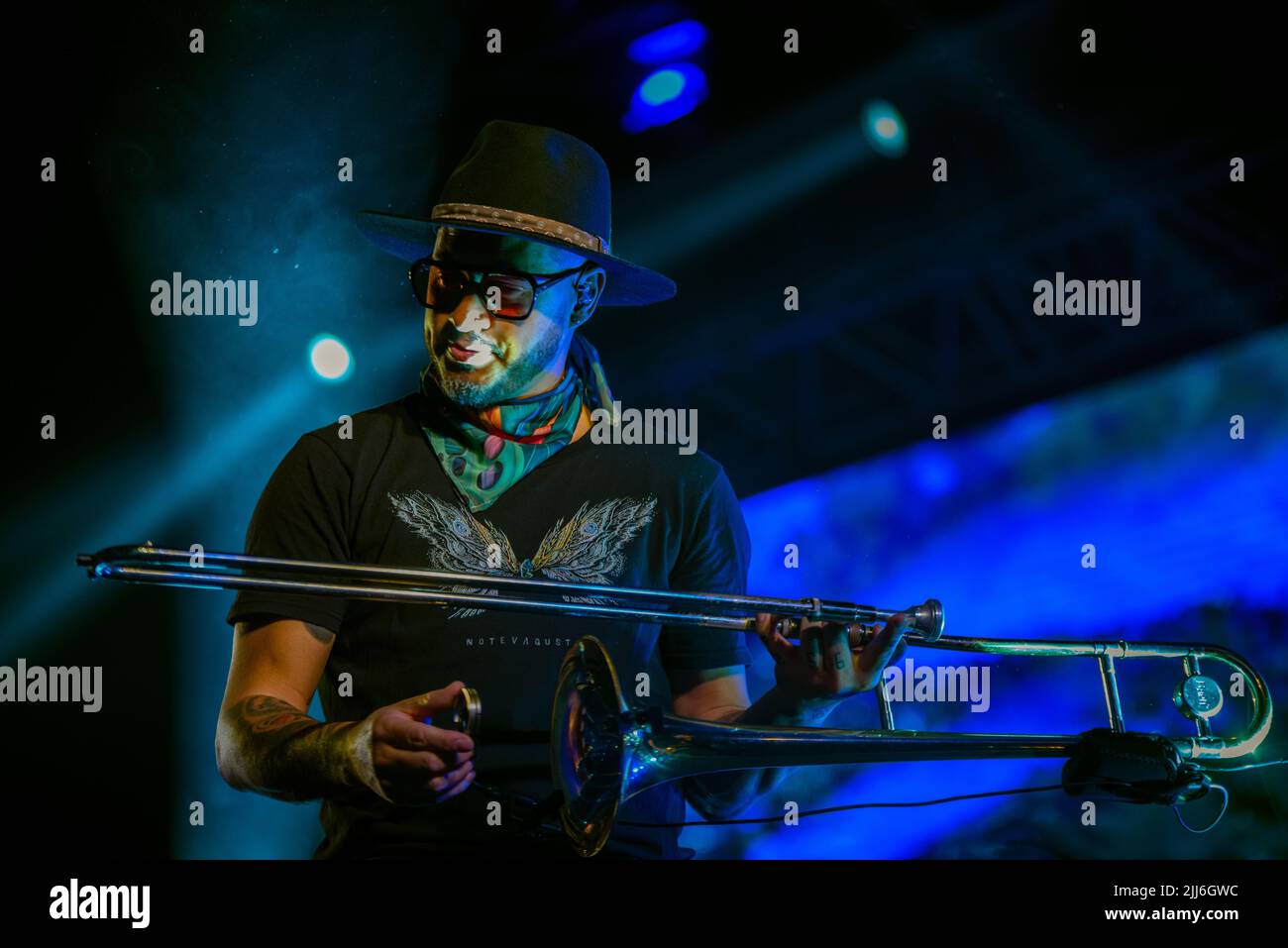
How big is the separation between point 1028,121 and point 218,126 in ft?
9.25

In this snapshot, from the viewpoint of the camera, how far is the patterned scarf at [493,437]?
348 cm

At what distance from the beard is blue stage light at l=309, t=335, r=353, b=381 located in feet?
2.49

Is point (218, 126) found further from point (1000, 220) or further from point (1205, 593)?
point (1205, 593)

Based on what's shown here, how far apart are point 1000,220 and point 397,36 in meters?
2.23

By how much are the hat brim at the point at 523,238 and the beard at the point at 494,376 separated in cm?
26

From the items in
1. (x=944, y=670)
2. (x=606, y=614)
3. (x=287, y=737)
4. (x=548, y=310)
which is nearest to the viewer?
(x=287, y=737)

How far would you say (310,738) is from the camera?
113 inches

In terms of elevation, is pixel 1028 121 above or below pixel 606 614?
above

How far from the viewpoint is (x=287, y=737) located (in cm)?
292

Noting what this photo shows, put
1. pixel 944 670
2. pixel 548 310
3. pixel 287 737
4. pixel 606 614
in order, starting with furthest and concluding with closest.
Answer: pixel 944 670 → pixel 548 310 → pixel 606 614 → pixel 287 737

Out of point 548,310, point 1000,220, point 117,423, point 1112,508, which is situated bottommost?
point 1112,508

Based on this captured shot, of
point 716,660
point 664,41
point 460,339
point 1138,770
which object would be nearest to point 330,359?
point 460,339

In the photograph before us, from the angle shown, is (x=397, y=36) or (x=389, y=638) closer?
(x=389, y=638)
